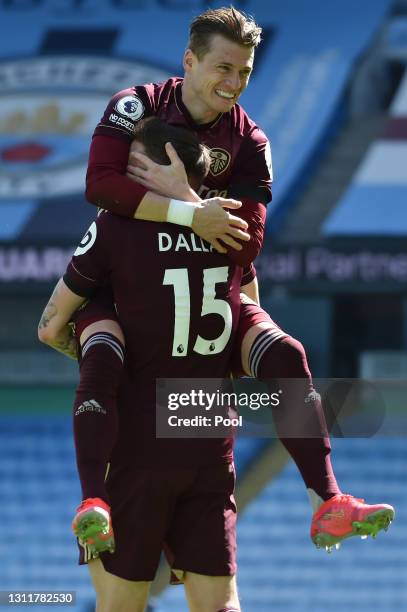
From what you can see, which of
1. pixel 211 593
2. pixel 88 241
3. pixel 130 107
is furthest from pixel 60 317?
pixel 211 593

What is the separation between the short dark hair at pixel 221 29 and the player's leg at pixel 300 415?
693 millimetres

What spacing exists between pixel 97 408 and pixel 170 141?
66cm

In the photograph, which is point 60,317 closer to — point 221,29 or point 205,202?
point 205,202

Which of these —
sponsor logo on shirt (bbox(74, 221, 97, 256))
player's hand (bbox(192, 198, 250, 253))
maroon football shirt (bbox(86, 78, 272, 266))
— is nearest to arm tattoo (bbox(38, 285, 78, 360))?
sponsor logo on shirt (bbox(74, 221, 97, 256))

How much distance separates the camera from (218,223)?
3096mm

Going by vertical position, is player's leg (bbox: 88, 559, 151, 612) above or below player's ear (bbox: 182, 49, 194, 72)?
below

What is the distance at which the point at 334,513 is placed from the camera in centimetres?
296

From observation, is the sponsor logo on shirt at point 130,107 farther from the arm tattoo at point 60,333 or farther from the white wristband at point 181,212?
the arm tattoo at point 60,333

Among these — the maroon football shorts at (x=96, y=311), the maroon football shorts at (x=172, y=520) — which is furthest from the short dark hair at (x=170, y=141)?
the maroon football shorts at (x=172, y=520)

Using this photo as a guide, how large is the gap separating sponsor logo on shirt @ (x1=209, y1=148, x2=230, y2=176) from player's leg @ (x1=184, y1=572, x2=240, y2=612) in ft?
3.27

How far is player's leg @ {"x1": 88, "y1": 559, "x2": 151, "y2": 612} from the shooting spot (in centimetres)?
313

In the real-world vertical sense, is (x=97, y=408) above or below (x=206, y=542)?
above

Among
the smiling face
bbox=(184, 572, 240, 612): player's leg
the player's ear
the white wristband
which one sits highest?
the player's ear

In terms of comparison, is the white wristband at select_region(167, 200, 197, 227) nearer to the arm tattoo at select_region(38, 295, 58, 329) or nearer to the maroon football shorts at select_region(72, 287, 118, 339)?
the maroon football shorts at select_region(72, 287, 118, 339)
